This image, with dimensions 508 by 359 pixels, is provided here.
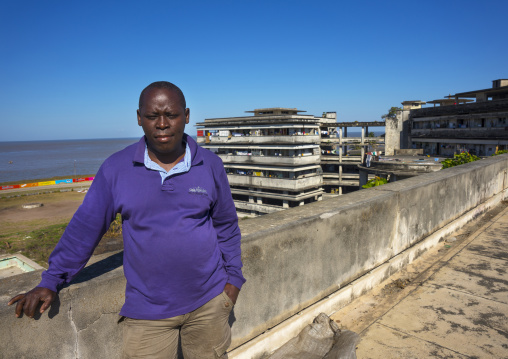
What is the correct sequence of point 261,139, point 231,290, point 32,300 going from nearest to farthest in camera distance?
point 32,300 → point 231,290 → point 261,139

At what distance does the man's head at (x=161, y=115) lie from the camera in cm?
193

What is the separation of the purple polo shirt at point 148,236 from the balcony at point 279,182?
5648 centimetres

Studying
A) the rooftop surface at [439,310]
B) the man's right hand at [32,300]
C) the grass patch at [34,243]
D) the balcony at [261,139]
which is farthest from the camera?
the balcony at [261,139]

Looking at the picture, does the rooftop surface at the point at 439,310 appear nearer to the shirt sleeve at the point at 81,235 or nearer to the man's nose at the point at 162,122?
the shirt sleeve at the point at 81,235

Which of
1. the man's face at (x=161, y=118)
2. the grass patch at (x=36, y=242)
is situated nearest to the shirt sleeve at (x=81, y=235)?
the man's face at (x=161, y=118)

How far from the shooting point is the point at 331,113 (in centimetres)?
8519

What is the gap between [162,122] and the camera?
76.0 inches

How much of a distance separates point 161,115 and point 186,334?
1.24 m

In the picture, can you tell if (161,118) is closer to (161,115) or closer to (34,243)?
(161,115)

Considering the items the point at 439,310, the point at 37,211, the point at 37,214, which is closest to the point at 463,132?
the point at 439,310

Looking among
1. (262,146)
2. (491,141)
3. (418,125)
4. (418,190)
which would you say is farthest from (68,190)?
(418,190)

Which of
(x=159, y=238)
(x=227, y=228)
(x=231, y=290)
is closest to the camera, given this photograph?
(x=159, y=238)

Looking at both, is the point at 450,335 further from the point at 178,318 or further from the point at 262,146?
the point at 262,146

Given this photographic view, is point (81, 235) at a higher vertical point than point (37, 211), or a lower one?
higher
